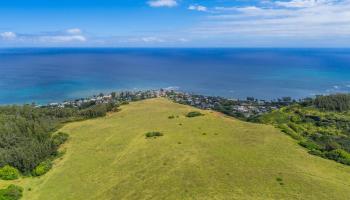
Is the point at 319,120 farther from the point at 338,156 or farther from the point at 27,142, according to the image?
the point at 27,142

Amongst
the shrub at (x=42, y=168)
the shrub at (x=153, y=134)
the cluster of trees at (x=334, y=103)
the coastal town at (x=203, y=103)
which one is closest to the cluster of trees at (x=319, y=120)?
the cluster of trees at (x=334, y=103)

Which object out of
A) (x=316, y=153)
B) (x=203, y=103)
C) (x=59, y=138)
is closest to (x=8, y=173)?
(x=59, y=138)

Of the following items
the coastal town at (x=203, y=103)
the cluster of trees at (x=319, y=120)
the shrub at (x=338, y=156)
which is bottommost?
the coastal town at (x=203, y=103)

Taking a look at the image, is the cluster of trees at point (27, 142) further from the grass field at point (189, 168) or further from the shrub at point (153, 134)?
the shrub at point (153, 134)

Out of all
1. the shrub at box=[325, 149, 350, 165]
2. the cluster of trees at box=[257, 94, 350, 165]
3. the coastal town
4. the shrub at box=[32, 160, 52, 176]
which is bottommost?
the coastal town

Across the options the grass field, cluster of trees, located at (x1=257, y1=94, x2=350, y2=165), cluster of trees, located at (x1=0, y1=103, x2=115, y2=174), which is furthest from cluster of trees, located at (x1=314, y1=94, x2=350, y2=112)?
cluster of trees, located at (x1=0, y1=103, x2=115, y2=174)

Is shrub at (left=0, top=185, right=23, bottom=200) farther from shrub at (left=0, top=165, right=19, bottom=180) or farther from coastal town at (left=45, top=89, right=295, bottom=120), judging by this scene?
coastal town at (left=45, top=89, right=295, bottom=120)
